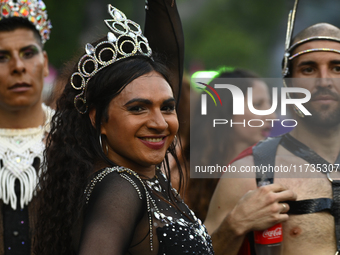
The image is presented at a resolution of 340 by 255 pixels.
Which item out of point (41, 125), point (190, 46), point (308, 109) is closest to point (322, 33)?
point (308, 109)

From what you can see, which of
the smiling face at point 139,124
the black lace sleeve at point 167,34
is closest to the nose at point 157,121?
the smiling face at point 139,124

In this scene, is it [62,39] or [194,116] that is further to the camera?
[62,39]

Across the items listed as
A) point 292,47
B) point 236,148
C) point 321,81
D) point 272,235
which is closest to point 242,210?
point 272,235

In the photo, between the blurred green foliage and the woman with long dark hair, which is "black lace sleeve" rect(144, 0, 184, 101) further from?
the blurred green foliage

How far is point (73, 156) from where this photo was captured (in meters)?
2.58

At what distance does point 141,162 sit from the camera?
8.46ft

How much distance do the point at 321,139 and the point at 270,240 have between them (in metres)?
0.88

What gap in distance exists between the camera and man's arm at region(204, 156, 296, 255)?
10.7 feet

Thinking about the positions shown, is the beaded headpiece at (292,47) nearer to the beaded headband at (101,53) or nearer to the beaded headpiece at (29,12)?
the beaded headband at (101,53)

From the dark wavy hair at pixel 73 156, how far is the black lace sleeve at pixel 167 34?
0.46 metres

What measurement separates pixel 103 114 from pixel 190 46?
1273 centimetres

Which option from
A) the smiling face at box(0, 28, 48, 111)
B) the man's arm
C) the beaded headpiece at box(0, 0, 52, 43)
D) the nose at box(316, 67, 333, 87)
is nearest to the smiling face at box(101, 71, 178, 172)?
the man's arm

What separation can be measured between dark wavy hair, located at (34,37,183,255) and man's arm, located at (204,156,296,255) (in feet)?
3.50

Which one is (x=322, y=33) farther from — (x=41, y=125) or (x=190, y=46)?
(x=190, y=46)
